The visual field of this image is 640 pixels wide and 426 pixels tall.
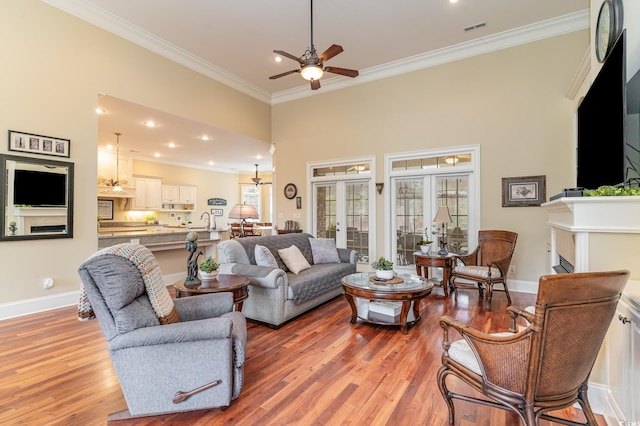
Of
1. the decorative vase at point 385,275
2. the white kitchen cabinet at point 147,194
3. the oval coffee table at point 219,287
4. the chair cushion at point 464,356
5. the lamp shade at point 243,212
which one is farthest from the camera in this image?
the white kitchen cabinet at point 147,194

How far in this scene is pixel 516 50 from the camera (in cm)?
474

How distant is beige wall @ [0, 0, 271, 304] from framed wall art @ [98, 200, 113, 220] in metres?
5.17

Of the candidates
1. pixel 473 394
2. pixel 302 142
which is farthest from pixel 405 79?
pixel 473 394

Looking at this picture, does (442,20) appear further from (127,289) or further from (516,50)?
(127,289)

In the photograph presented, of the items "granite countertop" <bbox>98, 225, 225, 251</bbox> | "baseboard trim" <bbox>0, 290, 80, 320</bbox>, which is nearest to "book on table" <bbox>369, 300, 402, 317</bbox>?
"granite countertop" <bbox>98, 225, 225, 251</bbox>

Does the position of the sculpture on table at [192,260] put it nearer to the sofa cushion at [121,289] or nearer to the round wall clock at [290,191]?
the sofa cushion at [121,289]

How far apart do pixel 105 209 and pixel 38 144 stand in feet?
18.5

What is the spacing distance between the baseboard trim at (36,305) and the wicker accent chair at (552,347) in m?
3.61

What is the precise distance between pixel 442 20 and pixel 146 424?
555cm

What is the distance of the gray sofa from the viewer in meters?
Answer: 3.24

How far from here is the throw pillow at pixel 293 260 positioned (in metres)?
4.00

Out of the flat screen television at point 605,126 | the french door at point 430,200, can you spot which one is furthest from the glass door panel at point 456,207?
the flat screen television at point 605,126

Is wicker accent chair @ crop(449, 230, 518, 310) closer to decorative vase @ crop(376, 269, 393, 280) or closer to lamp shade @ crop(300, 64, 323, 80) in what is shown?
decorative vase @ crop(376, 269, 393, 280)

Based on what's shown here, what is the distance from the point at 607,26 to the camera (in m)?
2.51
